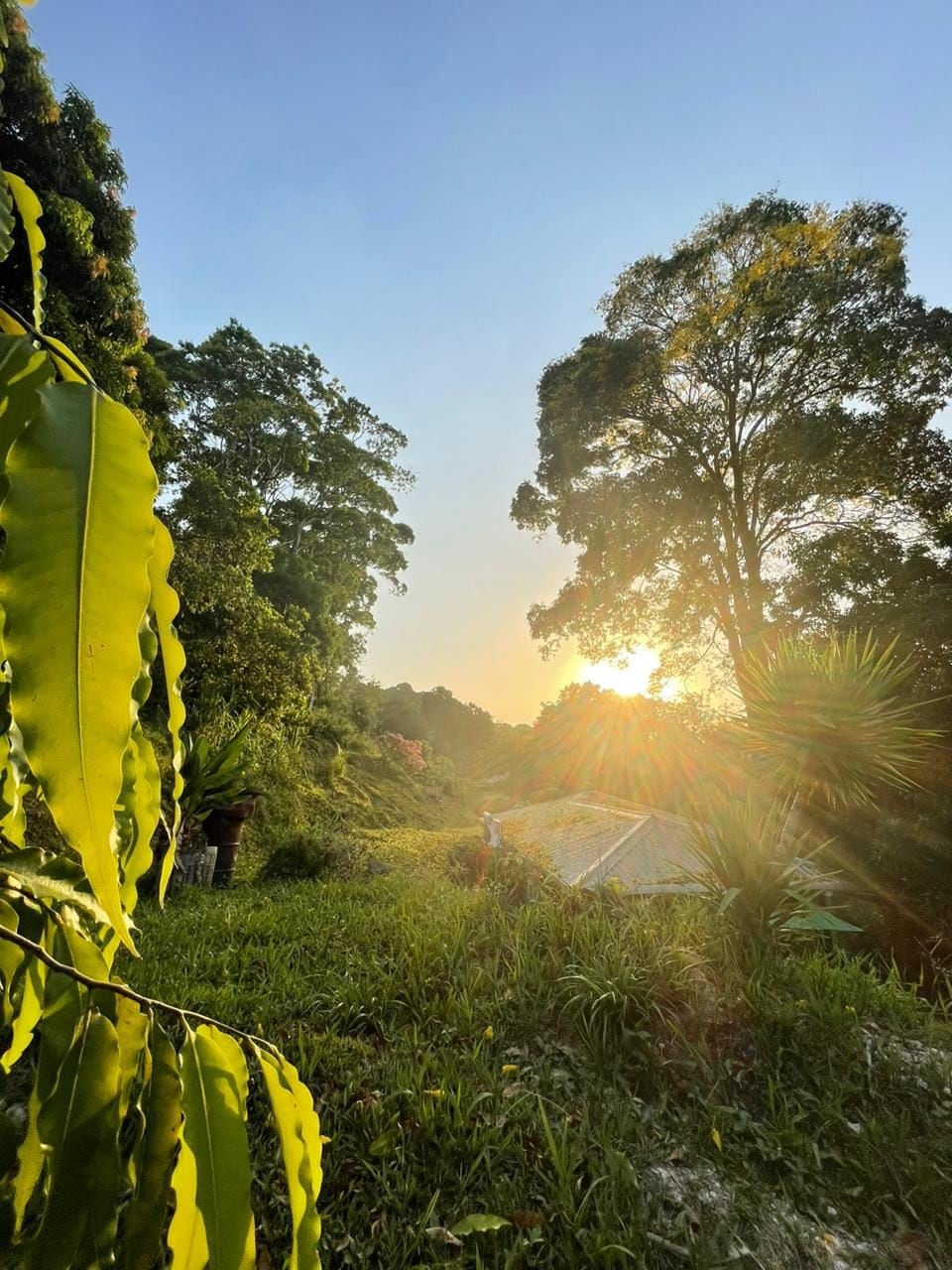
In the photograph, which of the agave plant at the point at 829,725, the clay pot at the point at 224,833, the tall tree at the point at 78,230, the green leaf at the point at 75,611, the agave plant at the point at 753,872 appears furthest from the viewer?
the tall tree at the point at 78,230

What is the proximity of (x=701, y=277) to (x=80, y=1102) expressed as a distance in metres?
12.3

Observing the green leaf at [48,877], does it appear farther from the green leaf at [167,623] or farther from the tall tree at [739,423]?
the tall tree at [739,423]

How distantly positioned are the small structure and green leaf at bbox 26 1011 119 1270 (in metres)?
3.99

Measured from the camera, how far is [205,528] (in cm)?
827

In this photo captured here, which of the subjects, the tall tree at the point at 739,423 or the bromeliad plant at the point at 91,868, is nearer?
the bromeliad plant at the point at 91,868

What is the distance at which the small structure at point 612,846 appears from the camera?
5152 millimetres

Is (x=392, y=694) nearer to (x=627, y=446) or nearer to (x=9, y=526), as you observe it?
(x=627, y=446)

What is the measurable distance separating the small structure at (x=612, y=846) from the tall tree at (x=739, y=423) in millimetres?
3143

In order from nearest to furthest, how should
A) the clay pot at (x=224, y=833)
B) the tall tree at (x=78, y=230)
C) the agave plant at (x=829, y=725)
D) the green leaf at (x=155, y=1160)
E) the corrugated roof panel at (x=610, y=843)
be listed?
1. the green leaf at (x=155, y=1160)
2. the agave plant at (x=829, y=725)
3. the clay pot at (x=224, y=833)
4. the corrugated roof panel at (x=610, y=843)
5. the tall tree at (x=78, y=230)

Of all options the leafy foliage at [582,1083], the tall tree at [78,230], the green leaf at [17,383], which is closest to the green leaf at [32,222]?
the green leaf at [17,383]

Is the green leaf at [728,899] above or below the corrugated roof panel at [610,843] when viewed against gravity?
above

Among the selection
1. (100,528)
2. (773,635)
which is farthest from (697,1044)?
(773,635)

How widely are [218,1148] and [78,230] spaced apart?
8.64 meters

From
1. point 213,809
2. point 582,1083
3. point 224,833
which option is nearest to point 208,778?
point 213,809
